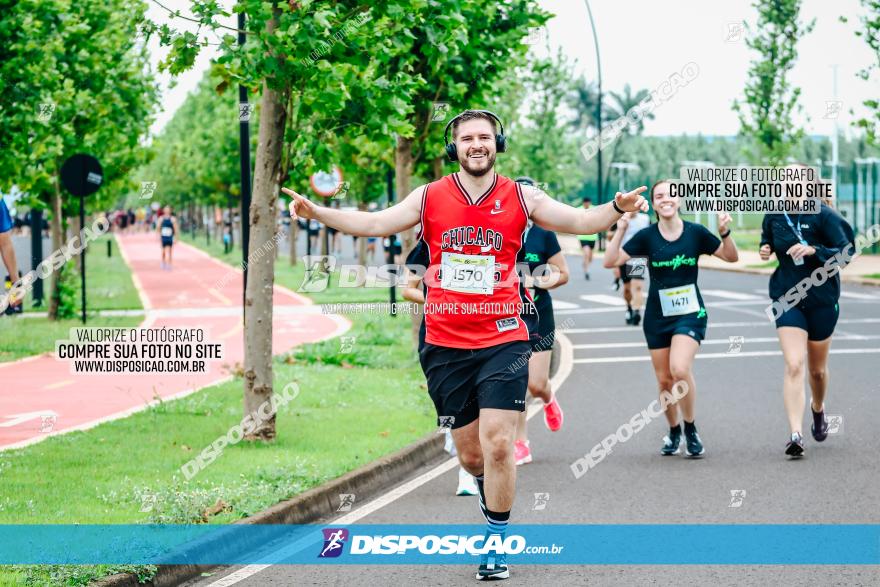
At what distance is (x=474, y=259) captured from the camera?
5.91 metres

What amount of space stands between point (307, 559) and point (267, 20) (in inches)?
175

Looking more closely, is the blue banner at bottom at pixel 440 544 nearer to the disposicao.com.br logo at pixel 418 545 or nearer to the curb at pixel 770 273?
the disposicao.com.br logo at pixel 418 545

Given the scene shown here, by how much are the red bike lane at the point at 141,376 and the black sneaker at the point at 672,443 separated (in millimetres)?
4757

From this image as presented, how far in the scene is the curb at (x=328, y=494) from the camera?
6.13 metres

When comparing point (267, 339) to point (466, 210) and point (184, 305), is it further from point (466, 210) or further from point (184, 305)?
point (184, 305)

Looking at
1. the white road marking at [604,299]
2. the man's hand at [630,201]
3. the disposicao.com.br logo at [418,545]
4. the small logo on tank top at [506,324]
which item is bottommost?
the disposicao.com.br logo at [418,545]

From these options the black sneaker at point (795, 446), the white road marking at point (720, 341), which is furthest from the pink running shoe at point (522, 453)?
the white road marking at point (720, 341)

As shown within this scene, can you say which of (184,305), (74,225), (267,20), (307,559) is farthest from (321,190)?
(74,225)

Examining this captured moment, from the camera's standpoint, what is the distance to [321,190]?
558 inches

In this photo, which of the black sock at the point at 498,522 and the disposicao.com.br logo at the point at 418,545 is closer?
the black sock at the point at 498,522

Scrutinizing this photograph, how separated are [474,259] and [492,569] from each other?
151 centimetres

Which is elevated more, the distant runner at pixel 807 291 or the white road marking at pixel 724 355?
the distant runner at pixel 807 291

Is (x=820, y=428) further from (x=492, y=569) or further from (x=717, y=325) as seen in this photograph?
(x=717, y=325)

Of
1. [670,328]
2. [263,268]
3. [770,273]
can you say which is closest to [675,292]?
[670,328]
